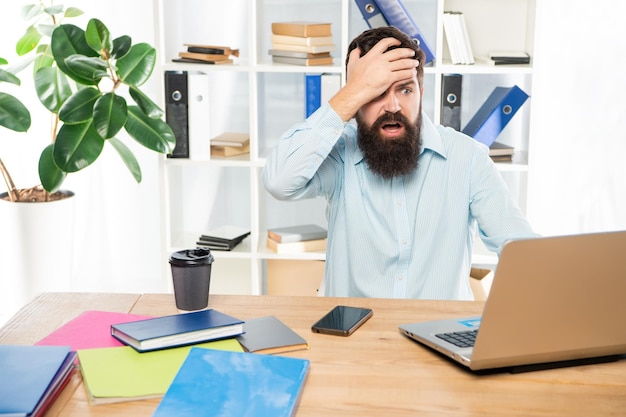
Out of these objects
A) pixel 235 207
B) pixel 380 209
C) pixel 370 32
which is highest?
pixel 370 32

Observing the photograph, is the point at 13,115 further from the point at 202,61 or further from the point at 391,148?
the point at 391,148

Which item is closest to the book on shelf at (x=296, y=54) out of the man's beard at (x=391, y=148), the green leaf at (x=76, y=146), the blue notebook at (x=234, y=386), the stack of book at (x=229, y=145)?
the stack of book at (x=229, y=145)

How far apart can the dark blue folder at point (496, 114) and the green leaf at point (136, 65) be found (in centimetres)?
134

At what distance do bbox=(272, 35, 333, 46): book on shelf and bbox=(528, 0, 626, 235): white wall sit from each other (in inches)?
39.7

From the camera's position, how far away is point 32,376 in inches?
51.1

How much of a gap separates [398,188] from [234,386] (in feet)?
3.47

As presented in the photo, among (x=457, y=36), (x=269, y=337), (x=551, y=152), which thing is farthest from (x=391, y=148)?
(x=551, y=152)

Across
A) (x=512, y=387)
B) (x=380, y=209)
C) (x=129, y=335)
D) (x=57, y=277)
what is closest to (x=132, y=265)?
(x=57, y=277)

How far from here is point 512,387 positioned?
52.5 inches

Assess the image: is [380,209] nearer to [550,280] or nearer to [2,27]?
[550,280]

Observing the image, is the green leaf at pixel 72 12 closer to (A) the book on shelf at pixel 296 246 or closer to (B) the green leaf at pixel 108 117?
(B) the green leaf at pixel 108 117

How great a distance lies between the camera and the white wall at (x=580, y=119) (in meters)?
3.59

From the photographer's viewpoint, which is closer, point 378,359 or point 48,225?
point 378,359

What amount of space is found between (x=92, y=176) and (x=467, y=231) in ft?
7.82
